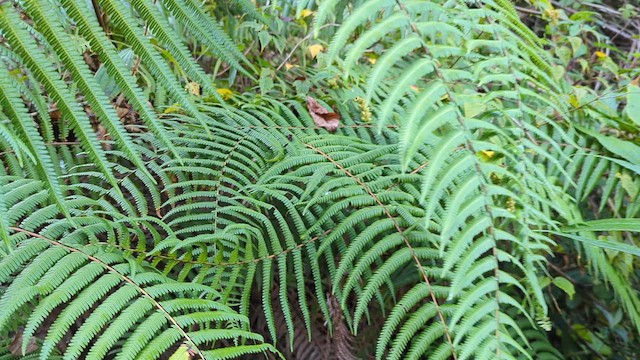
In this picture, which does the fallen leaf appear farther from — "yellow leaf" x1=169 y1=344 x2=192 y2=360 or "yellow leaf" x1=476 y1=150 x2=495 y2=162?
"yellow leaf" x1=169 y1=344 x2=192 y2=360

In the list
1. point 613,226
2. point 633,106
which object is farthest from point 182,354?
point 633,106

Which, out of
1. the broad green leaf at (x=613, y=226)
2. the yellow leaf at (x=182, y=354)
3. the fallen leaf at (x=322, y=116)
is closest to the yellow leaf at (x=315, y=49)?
the fallen leaf at (x=322, y=116)

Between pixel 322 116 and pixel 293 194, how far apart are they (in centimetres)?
38

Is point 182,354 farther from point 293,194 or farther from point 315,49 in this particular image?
point 315,49

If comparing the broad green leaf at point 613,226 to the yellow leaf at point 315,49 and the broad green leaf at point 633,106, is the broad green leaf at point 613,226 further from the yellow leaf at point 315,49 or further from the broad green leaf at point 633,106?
the yellow leaf at point 315,49

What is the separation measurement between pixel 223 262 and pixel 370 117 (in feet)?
2.23

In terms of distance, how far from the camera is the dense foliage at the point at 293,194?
25.8 inches

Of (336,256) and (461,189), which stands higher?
(461,189)

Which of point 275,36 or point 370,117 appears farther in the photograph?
point 275,36

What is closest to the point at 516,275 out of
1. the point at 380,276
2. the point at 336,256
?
the point at 336,256

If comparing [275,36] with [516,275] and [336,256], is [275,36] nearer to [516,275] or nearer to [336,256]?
[336,256]

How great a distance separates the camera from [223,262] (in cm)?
95

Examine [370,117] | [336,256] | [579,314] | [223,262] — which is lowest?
[579,314]

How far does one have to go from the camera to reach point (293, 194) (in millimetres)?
1137
